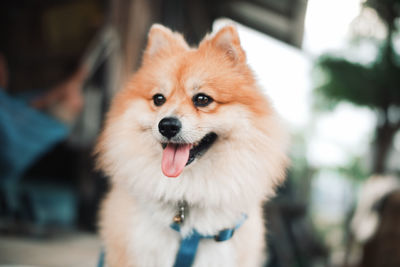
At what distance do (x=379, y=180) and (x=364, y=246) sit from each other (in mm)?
1266

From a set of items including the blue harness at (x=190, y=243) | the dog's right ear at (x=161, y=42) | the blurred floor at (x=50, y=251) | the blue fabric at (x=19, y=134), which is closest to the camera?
the blue harness at (x=190, y=243)

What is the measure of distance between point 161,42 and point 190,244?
4.05 ft

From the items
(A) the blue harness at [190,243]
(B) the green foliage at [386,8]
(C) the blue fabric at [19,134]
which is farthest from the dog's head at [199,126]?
(B) the green foliage at [386,8]

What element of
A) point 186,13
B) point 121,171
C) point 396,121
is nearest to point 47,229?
point 121,171

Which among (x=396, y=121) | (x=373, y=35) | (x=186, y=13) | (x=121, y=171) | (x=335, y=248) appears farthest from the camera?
(x=335, y=248)

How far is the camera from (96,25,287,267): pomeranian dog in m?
1.57

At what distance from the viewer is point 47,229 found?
380 cm

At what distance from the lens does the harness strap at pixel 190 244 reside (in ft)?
4.93

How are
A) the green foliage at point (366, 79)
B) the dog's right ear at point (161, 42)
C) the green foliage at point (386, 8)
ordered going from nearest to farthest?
the dog's right ear at point (161, 42), the green foliage at point (386, 8), the green foliage at point (366, 79)

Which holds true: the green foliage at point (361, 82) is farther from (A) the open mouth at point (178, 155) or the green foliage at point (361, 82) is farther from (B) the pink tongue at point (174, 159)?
(B) the pink tongue at point (174, 159)

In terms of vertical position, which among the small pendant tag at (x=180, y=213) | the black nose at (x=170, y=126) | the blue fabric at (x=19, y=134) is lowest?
the blue fabric at (x=19, y=134)

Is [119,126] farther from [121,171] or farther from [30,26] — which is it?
[30,26]

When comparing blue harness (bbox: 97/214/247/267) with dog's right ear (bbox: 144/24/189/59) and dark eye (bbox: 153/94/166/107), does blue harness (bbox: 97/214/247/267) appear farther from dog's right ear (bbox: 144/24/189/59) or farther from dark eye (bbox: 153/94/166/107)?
dog's right ear (bbox: 144/24/189/59)

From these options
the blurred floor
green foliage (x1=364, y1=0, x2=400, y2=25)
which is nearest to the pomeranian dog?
the blurred floor
